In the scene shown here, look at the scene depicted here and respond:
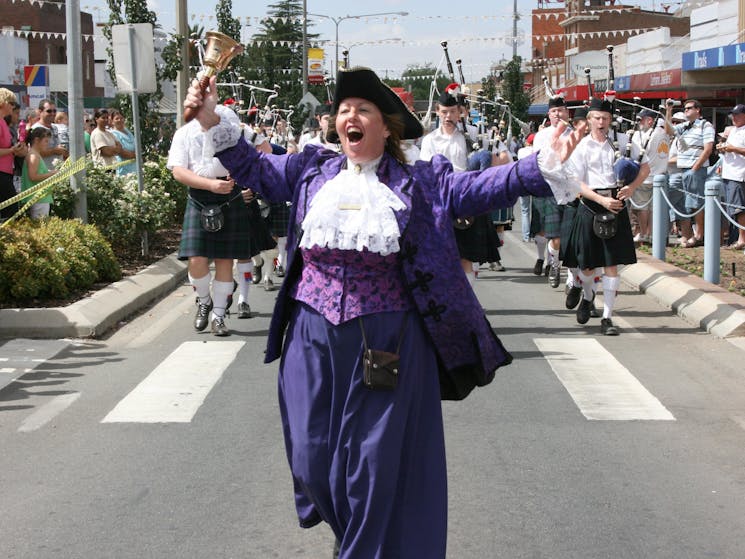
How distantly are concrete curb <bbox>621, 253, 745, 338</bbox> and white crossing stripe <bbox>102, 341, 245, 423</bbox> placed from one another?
13.7ft

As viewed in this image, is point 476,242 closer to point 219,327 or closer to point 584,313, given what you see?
point 584,313

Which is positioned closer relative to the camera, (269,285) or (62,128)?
(269,285)

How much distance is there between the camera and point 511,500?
5535mm

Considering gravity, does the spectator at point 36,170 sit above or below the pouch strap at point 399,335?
above

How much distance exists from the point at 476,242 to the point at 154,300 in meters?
3.73

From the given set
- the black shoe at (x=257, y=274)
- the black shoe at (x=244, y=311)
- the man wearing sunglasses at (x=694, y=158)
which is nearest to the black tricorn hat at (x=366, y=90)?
the black shoe at (x=244, y=311)

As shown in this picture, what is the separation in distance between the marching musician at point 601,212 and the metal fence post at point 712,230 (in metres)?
1.73

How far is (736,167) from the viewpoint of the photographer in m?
15.3

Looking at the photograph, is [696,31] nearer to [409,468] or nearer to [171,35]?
[171,35]

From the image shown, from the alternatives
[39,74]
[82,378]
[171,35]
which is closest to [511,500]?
[82,378]

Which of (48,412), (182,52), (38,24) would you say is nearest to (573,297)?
(48,412)

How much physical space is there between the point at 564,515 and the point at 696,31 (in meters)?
31.9

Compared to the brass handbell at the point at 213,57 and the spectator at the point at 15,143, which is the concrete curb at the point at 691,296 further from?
the spectator at the point at 15,143

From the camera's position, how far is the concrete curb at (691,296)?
10.2m
